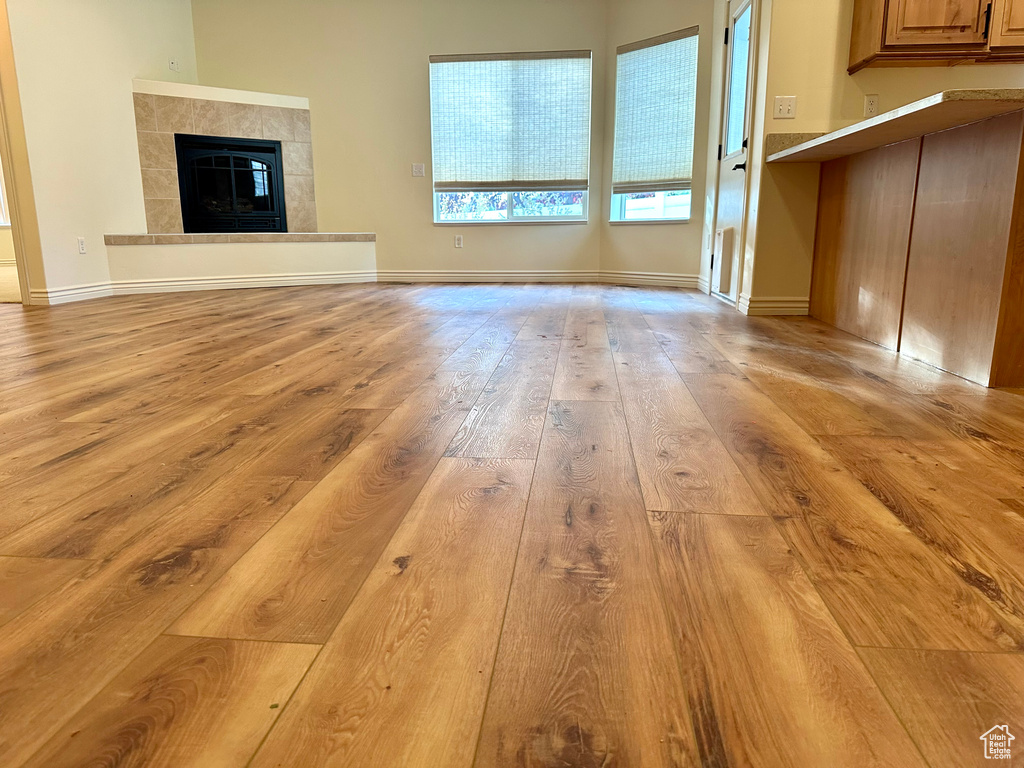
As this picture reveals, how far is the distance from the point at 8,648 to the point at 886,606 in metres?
1.06

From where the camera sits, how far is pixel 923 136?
2.51 meters

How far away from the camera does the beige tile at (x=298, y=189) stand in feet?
20.2

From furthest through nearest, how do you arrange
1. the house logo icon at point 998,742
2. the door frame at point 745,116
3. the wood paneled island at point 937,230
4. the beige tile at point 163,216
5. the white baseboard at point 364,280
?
the beige tile at point 163,216
the white baseboard at point 364,280
the door frame at point 745,116
the wood paneled island at point 937,230
the house logo icon at point 998,742

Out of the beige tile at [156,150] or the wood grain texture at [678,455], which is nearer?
the wood grain texture at [678,455]

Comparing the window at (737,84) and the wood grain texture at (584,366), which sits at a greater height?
the window at (737,84)

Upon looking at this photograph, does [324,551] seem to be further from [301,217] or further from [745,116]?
[301,217]

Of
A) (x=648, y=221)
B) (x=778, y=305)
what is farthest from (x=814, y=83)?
(x=648, y=221)

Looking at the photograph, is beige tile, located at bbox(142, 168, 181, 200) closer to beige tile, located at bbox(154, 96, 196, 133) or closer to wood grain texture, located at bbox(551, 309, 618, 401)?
beige tile, located at bbox(154, 96, 196, 133)

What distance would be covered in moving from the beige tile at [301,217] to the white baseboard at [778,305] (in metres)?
4.20

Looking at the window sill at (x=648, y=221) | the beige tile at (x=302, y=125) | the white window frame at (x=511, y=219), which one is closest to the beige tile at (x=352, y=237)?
the white window frame at (x=511, y=219)

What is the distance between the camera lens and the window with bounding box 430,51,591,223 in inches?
235

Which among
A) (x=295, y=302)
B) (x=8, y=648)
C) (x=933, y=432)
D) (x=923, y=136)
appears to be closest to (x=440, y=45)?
(x=295, y=302)

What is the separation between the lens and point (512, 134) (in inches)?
240

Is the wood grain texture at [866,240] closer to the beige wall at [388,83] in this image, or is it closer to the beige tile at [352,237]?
the beige wall at [388,83]
